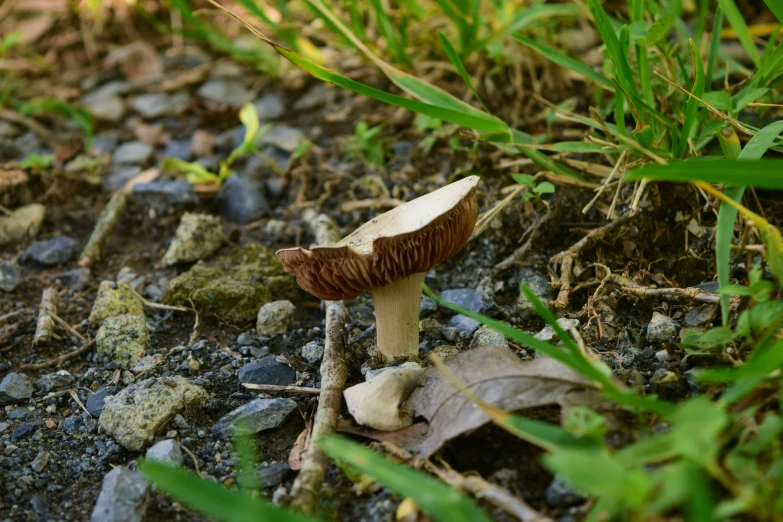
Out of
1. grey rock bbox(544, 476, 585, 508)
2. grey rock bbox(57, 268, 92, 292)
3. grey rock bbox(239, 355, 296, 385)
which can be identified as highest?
grey rock bbox(544, 476, 585, 508)

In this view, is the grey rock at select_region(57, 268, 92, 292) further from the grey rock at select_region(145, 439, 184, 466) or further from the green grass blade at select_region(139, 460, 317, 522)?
the green grass blade at select_region(139, 460, 317, 522)

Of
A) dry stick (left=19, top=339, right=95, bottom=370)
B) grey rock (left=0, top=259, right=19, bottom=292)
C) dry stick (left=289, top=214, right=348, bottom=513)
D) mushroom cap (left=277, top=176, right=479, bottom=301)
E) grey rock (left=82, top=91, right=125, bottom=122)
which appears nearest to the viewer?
dry stick (left=289, top=214, right=348, bottom=513)

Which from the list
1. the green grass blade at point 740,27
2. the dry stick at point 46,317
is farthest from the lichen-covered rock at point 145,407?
the green grass blade at point 740,27

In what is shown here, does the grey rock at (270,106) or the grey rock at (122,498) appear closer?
the grey rock at (122,498)

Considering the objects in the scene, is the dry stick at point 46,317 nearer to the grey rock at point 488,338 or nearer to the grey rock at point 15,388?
the grey rock at point 15,388

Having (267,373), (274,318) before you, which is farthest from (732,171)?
(274,318)

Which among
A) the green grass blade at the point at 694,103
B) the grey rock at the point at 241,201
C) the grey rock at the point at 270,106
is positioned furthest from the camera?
the grey rock at the point at 270,106

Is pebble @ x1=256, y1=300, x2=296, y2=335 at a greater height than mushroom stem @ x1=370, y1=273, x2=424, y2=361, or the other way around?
mushroom stem @ x1=370, y1=273, x2=424, y2=361

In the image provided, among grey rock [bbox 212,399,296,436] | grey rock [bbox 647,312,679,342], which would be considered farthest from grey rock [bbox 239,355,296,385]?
grey rock [bbox 647,312,679,342]
